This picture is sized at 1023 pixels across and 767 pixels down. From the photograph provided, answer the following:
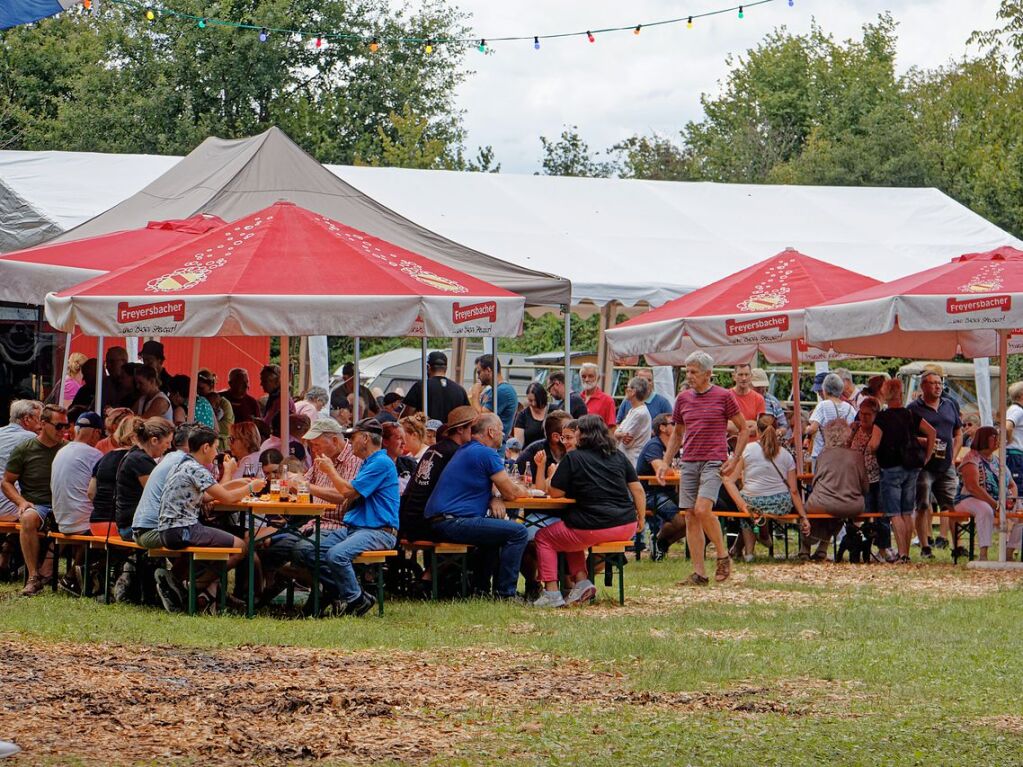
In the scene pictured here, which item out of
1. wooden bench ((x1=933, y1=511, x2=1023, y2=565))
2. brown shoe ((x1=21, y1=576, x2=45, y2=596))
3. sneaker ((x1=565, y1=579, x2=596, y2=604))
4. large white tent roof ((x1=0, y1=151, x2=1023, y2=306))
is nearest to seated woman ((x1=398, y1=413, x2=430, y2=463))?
sneaker ((x1=565, y1=579, x2=596, y2=604))

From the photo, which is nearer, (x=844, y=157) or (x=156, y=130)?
(x=156, y=130)

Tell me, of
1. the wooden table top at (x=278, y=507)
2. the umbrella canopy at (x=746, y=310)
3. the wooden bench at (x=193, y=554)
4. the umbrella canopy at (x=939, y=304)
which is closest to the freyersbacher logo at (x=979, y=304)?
the umbrella canopy at (x=939, y=304)

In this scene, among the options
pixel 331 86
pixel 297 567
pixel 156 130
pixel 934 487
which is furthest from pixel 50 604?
pixel 331 86

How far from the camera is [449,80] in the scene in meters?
44.2

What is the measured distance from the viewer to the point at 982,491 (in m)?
13.8

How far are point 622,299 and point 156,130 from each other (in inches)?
903

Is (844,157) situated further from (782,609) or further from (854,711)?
(854,711)

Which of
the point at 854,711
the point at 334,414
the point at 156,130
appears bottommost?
the point at 854,711

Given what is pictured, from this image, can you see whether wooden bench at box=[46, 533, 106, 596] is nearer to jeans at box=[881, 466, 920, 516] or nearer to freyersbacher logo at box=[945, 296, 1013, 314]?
freyersbacher logo at box=[945, 296, 1013, 314]

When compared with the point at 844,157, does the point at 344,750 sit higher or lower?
lower

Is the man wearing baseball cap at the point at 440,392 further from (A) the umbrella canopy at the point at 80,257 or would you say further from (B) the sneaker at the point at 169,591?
(B) the sneaker at the point at 169,591

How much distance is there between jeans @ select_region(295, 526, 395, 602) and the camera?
974 centimetres

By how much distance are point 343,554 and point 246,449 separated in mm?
2019

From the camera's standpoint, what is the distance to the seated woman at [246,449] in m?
11.4
